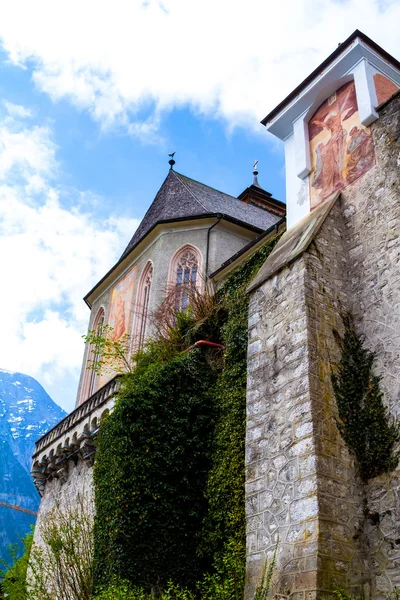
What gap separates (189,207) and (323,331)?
11.8 m

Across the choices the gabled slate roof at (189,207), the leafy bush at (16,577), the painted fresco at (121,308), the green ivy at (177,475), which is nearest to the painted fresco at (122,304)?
the painted fresco at (121,308)

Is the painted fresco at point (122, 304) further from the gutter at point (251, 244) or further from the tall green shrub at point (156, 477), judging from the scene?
the tall green shrub at point (156, 477)

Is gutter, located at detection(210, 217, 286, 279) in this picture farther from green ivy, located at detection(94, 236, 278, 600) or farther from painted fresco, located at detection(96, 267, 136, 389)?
painted fresco, located at detection(96, 267, 136, 389)

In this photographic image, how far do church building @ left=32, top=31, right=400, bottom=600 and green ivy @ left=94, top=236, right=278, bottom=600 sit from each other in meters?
1.34

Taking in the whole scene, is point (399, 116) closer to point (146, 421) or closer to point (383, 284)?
point (383, 284)

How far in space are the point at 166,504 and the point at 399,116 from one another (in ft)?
23.1

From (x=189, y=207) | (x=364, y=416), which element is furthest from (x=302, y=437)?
(x=189, y=207)

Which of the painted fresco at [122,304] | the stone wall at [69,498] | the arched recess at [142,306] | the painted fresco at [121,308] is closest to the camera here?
the stone wall at [69,498]

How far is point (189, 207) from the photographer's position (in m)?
19.8

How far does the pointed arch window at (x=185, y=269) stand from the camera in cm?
1747

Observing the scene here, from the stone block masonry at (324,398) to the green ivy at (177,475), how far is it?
1261 mm

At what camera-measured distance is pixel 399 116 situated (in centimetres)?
987

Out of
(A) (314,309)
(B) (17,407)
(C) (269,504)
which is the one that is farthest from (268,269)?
(B) (17,407)

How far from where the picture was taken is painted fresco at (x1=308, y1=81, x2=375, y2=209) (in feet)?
33.9
